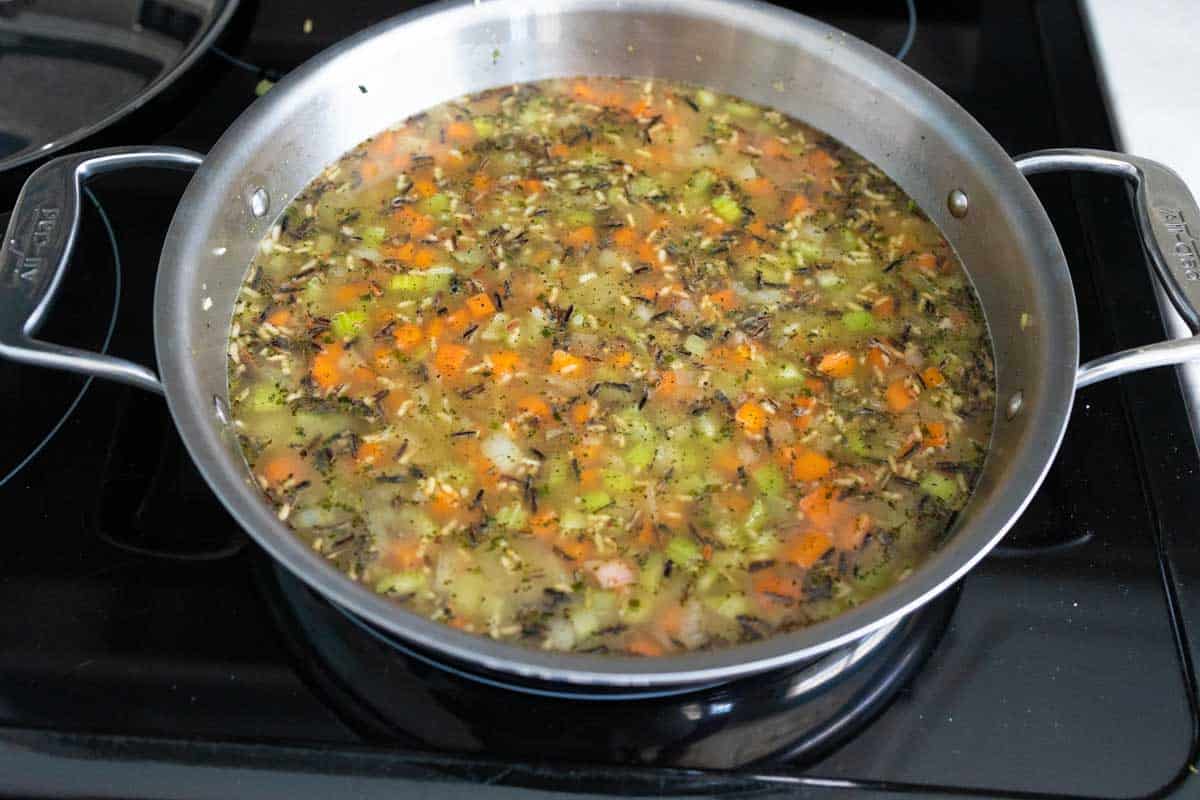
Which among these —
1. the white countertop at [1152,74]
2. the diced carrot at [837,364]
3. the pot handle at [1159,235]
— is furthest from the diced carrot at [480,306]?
the white countertop at [1152,74]

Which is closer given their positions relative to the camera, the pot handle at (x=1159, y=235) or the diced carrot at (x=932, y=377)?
the pot handle at (x=1159, y=235)

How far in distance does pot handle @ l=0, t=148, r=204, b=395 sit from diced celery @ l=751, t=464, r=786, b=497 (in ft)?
3.03

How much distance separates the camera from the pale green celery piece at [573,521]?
1814 mm

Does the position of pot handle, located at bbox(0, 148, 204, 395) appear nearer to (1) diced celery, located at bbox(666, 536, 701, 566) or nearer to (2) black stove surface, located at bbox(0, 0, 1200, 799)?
(2) black stove surface, located at bbox(0, 0, 1200, 799)

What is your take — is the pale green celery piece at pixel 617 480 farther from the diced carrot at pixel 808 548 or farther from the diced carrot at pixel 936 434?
the diced carrot at pixel 936 434

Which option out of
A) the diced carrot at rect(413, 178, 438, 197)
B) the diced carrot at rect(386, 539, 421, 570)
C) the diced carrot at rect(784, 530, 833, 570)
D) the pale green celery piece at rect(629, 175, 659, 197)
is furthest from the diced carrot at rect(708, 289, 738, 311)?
the diced carrot at rect(386, 539, 421, 570)

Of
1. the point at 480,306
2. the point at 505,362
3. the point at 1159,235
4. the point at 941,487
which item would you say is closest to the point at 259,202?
the point at 480,306

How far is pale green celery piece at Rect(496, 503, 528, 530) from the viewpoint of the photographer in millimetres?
1813

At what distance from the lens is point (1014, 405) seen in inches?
74.5

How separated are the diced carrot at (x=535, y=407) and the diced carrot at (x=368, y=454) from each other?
24cm

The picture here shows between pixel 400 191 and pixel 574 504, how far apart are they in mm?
801

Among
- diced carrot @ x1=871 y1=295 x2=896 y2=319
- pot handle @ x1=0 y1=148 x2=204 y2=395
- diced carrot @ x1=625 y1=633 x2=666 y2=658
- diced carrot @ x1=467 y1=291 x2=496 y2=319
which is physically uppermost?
pot handle @ x1=0 y1=148 x2=204 y2=395

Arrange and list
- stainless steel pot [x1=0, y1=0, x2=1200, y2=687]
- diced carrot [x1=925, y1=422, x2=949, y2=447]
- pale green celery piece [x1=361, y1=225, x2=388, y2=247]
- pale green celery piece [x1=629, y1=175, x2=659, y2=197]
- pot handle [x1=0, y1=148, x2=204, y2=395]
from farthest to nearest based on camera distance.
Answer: pale green celery piece [x1=629, y1=175, x2=659, y2=197]
pale green celery piece [x1=361, y1=225, x2=388, y2=247]
diced carrot [x1=925, y1=422, x2=949, y2=447]
pot handle [x1=0, y1=148, x2=204, y2=395]
stainless steel pot [x1=0, y1=0, x2=1200, y2=687]

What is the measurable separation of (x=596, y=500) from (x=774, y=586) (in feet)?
1.01
